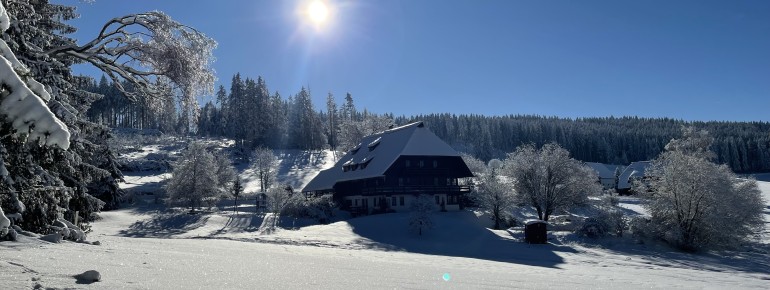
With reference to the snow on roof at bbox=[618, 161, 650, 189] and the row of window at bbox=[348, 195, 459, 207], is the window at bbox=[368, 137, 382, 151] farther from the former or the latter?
the snow on roof at bbox=[618, 161, 650, 189]

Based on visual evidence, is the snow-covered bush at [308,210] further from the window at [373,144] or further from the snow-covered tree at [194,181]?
the window at [373,144]

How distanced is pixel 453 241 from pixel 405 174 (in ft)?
53.4

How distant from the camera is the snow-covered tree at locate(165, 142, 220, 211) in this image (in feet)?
187

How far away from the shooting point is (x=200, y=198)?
57.2 meters

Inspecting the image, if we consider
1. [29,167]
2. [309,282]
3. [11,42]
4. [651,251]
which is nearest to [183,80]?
[11,42]

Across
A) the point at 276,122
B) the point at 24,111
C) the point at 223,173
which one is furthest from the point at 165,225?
the point at 276,122

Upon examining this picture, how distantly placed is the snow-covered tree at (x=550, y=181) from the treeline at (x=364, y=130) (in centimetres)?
3406

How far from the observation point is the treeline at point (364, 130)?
107 meters

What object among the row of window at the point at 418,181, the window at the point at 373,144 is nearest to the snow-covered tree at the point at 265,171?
the window at the point at 373,144

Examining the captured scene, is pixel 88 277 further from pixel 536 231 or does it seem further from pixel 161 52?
pixel 536 231

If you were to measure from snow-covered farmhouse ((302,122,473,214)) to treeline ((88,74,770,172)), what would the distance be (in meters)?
23.3

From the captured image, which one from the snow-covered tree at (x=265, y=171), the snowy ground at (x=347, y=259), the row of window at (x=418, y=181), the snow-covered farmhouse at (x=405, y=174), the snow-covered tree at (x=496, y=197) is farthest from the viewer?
the snow-covered tree at (x=265, y=171)

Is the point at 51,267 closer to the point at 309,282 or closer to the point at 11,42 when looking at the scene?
the point at 309,282

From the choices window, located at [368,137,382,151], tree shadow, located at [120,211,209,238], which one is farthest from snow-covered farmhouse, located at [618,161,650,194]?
tree shadow, located at [120,211,209,238]
